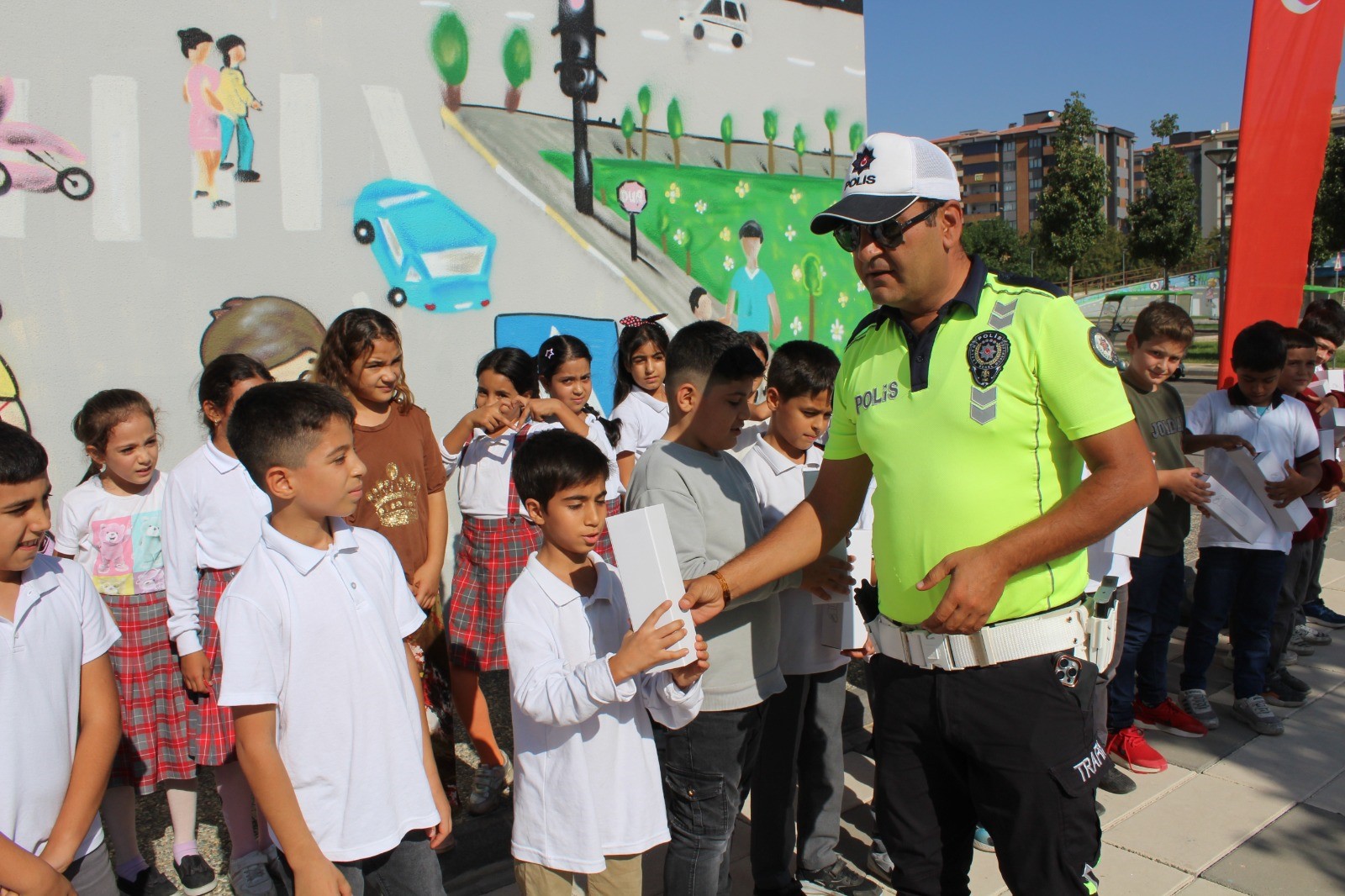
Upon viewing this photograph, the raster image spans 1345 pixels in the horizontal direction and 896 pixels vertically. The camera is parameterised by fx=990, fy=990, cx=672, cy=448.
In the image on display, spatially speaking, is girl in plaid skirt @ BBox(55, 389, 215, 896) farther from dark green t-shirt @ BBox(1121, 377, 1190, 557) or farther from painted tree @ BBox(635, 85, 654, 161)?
painted tree @ BBox(635, 85, 654, 161)

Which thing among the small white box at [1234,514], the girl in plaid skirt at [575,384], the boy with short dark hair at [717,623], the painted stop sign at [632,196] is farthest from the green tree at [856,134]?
the boy with short dark hair at [717,623]

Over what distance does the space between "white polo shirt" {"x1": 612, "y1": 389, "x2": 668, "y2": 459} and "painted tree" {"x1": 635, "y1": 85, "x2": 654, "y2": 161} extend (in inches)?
92.5

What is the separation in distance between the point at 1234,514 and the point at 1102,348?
284 centimetres

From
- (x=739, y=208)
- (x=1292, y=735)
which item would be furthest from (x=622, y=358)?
(x=1292, y=735)

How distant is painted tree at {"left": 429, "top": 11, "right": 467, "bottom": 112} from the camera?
18.1ft

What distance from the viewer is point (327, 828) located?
7.03ft

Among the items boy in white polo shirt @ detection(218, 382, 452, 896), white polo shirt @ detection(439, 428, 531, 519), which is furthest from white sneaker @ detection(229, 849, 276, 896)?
white polo shirt @ detection(439, 428, 531, 519)

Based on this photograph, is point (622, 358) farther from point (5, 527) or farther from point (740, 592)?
point (5, 527)

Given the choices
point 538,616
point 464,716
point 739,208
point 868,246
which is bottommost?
point 464,716

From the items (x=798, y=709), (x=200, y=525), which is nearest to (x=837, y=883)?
(x=798, y=709)

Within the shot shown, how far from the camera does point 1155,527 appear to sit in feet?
13.9

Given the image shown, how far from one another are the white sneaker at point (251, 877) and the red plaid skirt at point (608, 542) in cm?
152

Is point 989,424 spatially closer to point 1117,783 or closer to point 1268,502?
point 1117,783

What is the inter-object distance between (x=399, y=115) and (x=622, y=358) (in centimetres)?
184
